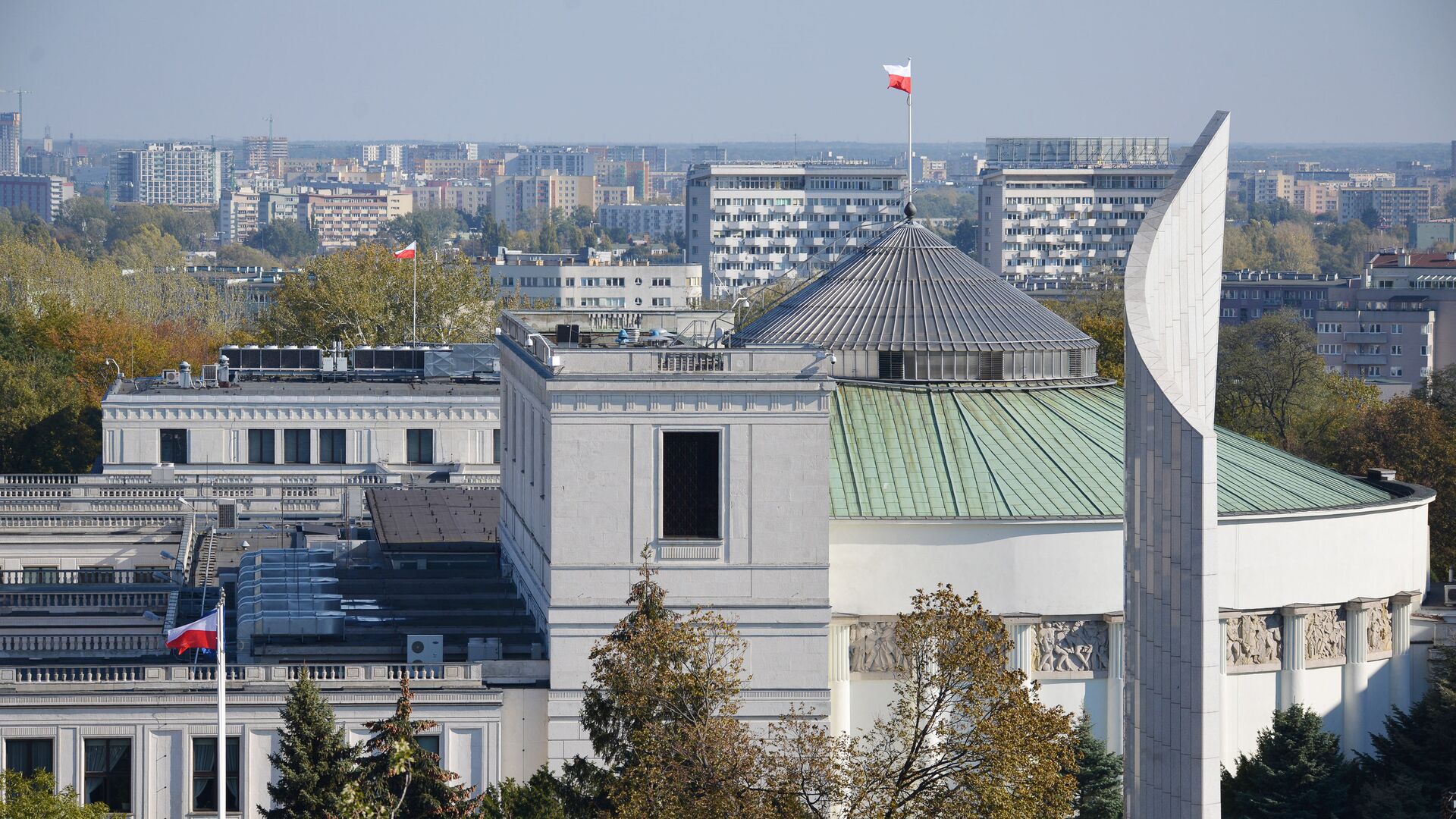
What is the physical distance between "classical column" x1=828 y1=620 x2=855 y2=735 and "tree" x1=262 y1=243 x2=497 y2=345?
100 m

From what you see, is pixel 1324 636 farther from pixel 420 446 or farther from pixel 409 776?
pixel 420 446

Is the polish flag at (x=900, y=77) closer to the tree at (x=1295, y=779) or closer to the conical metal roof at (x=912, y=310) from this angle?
the conical metal roof at (x=912, y=310)

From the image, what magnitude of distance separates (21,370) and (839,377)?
2852 inches

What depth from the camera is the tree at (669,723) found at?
124 feet

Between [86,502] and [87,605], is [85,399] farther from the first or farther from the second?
[87,605]

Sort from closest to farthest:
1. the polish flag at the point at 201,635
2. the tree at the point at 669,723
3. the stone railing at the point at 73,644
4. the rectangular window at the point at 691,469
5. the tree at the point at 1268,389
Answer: the tree at the point at 669,723 < the polish flag at the point at 201,635 < the rectangular window at the point at 691,469 < the stone railing at the point at 73,644 < the tree at the point at 1268,389

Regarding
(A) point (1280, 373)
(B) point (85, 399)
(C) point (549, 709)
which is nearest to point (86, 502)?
(C) point (549, 709)

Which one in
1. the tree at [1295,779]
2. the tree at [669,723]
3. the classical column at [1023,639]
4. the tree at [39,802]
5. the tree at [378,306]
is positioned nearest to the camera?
the tree at [669,723]

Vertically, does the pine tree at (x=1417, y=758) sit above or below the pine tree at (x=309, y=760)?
below

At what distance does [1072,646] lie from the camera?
52.2 meters

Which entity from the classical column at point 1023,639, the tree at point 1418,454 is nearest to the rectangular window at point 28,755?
the classical column at point 1023,639

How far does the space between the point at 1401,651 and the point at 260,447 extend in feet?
163

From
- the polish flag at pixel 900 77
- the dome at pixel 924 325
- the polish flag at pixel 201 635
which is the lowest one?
the polish flag at pixel 201 635

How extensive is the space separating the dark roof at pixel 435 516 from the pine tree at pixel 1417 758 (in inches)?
1073
